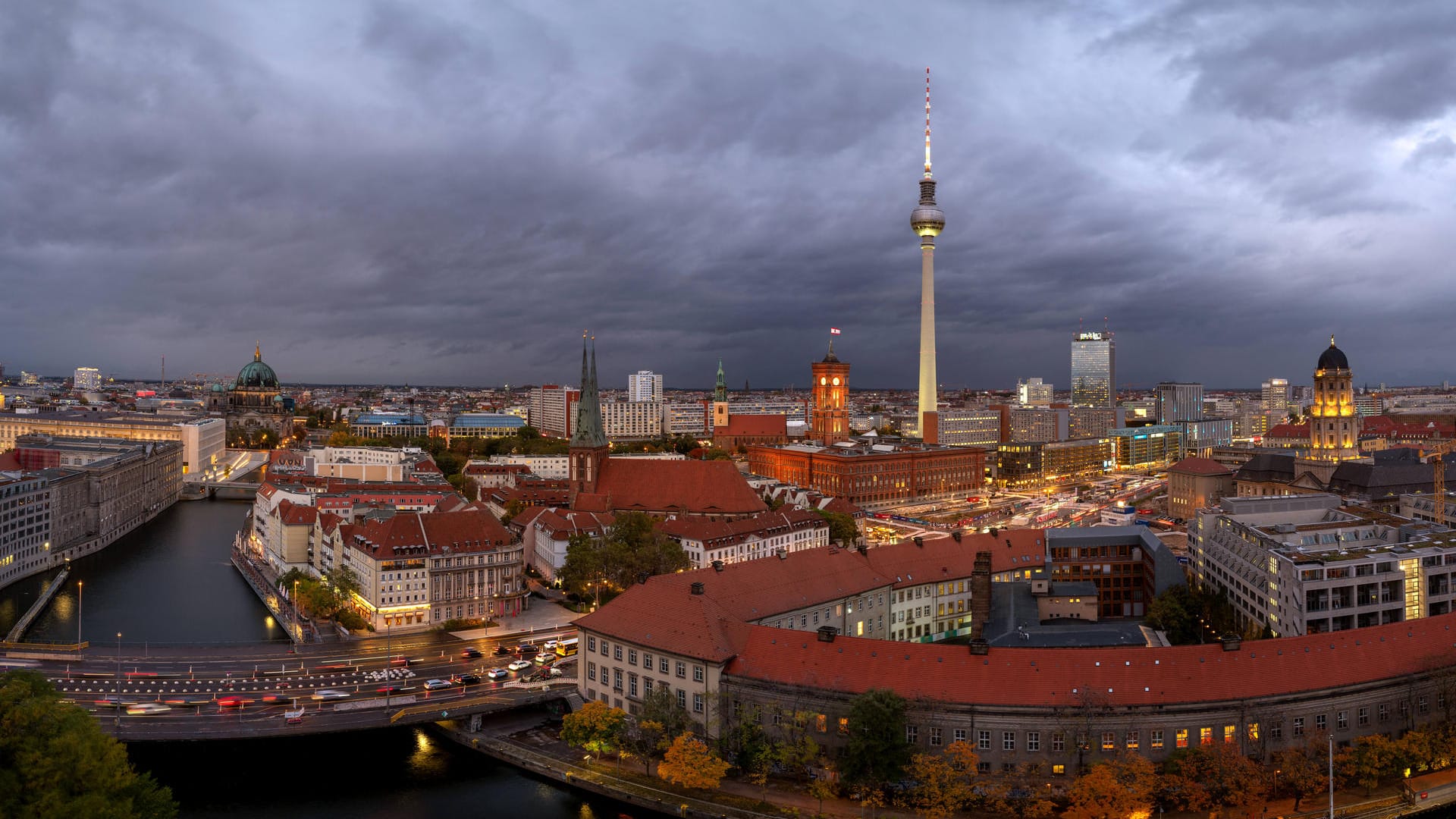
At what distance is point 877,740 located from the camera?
28.8 metres

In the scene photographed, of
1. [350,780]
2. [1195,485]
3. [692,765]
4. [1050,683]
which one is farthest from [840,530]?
[350,780]

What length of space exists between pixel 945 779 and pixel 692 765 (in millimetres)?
7619

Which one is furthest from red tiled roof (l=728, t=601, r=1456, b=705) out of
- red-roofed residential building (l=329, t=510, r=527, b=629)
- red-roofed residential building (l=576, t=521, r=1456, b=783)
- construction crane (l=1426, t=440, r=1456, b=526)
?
construction crane (l=1426, t=440, r=1456, b=526)

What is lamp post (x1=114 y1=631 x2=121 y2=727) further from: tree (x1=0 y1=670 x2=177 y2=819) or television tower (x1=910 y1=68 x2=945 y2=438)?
television tower (x1=910 y1=68 x2=945 y2=438)

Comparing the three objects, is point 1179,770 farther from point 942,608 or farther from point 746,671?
point 942,608

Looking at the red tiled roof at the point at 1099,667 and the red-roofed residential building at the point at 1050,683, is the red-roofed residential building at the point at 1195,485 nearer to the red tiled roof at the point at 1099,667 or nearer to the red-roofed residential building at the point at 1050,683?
the red-roofed residential building at the point at 1050,683

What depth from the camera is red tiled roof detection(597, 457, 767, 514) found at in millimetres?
74438

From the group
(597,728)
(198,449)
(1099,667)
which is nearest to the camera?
(1099,667)

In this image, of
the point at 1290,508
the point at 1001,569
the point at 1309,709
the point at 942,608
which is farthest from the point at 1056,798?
the point at 1290,508

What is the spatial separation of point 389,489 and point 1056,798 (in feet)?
196

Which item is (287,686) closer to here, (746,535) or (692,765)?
(692,765)

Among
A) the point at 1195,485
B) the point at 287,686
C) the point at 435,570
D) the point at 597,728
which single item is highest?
the point at 1195,485

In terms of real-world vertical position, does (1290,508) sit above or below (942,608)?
above

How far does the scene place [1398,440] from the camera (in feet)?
456
